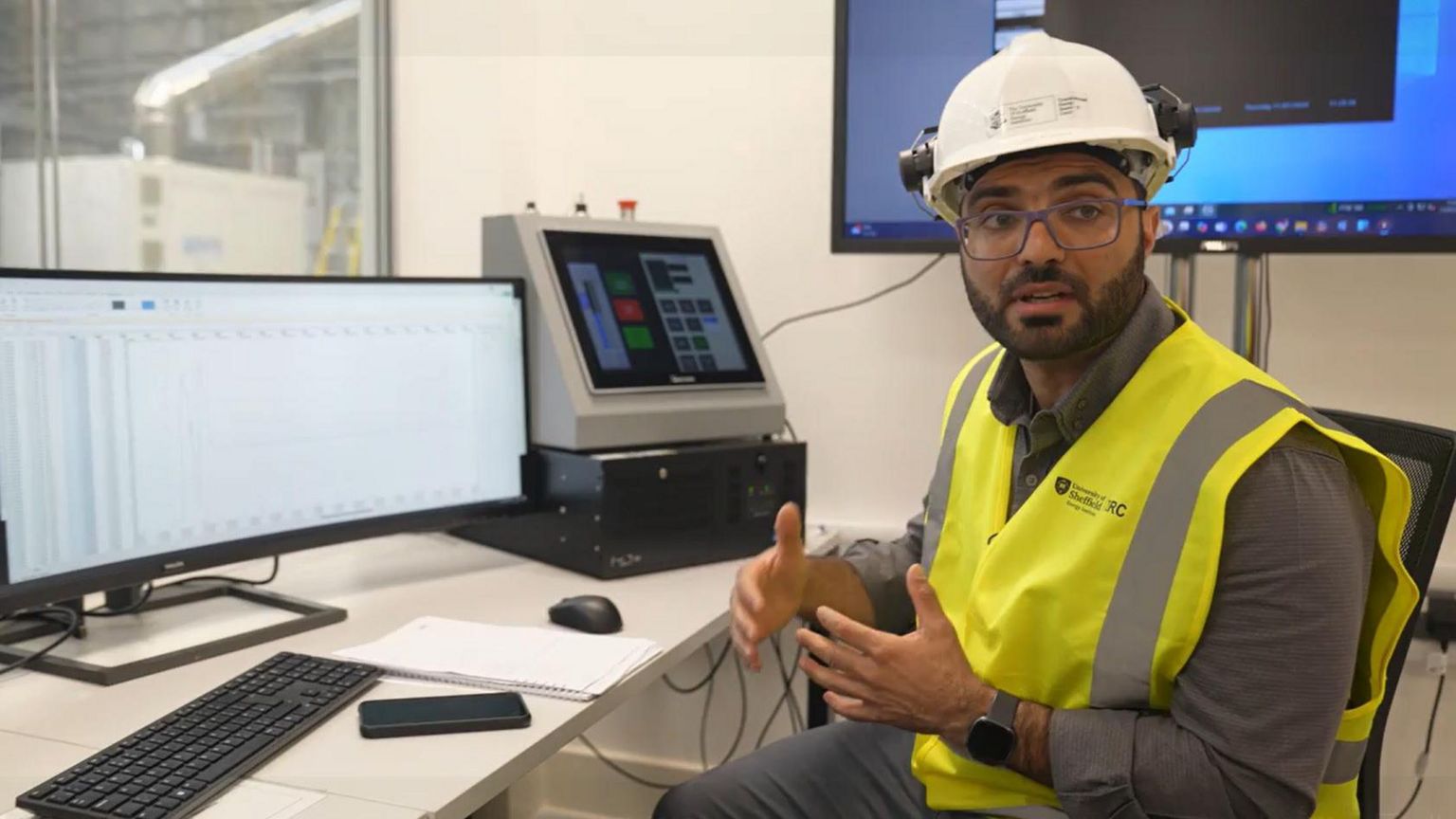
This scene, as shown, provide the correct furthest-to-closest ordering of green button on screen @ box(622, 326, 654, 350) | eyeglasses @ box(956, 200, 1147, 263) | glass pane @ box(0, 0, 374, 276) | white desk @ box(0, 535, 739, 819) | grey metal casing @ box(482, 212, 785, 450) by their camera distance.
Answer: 1. glass pane @ box(0, 0, 374, 276)
2. green button on screen @ box(622, 326, 654, 350)
3. grey metal casing @ box(482, 212, 785, 450)
4. eyeglasses @ box(956, 200, 1147, 263)
5. white desk @ box(0, 535, 739, 819)

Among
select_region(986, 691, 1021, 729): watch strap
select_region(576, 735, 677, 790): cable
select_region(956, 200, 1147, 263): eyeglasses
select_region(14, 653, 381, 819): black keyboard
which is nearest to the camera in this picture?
select_region(14, 653, 381, 819): black keyboard

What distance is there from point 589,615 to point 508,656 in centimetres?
15

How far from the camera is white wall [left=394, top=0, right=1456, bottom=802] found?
2041mm

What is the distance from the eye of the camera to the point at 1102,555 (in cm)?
119

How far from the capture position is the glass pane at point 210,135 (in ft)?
6.96

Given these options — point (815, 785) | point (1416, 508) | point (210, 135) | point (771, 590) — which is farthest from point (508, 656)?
point (210, 135)

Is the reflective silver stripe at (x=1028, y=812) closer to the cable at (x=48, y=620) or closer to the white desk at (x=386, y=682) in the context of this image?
the white desk at (x=386, y=682)

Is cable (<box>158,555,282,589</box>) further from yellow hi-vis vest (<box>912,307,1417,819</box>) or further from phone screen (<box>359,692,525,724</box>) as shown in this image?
yellow hi-vis vest (<box>912,307,1417,819</box>)

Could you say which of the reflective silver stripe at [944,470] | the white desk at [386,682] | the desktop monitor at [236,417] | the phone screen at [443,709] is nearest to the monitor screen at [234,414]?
the desktop monitor at [236,417]

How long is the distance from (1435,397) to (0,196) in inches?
96.1

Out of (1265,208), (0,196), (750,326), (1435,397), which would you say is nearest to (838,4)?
(750,326)

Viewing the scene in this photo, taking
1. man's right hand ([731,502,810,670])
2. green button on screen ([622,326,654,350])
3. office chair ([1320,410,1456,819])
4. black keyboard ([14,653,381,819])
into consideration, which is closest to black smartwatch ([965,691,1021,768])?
man's right hand ([731,502,810,670])

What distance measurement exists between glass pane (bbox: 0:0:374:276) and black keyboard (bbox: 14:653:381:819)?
118cm

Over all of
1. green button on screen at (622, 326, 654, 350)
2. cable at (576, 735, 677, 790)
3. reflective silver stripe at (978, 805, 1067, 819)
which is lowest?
cable at (576, 735, 677, 790)
